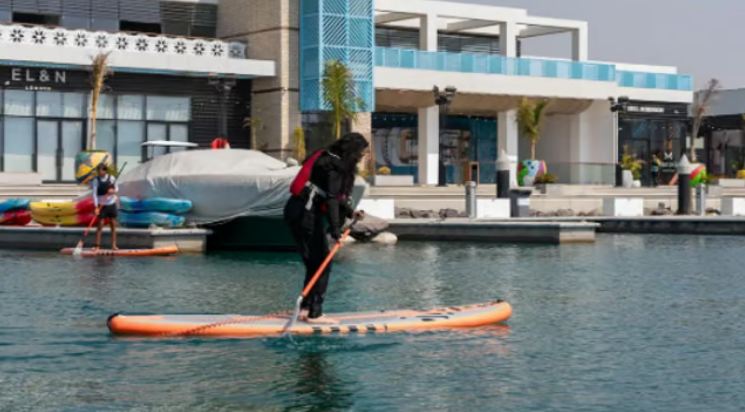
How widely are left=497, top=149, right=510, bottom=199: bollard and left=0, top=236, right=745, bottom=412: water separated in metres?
17.8

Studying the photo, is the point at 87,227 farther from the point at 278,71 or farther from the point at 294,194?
the point at 278,71

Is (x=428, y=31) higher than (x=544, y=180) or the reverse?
higher

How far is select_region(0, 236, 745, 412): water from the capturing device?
10.4 meters

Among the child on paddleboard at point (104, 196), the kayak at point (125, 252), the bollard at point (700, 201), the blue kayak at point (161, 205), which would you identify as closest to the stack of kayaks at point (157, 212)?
the blue kayak at point (161, 205)

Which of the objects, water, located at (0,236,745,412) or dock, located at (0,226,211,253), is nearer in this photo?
water, located at (0,236,745,412)

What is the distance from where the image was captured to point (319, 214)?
13445 millimetres

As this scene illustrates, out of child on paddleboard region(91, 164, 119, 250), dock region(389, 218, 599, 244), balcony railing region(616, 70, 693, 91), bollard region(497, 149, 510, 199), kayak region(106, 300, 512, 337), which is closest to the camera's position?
kayak region(106, 300, 512, 337)

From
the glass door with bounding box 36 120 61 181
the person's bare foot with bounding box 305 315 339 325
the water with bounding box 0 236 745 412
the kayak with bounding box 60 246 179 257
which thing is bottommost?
the water with bounding box 0 236 745 412

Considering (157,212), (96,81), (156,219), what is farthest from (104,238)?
(96,81)

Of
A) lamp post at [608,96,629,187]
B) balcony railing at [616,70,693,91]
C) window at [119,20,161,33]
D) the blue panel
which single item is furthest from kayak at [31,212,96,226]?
balcony railing at [616,70,693,91]

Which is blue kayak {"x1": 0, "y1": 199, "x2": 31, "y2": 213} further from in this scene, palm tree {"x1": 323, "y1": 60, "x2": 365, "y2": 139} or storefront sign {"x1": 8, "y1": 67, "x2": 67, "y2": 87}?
palm tree {"x1": 323, "y1": 60, "x2": 365, "y2": 139}

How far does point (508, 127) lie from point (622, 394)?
161ft

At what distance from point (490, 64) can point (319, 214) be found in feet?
139

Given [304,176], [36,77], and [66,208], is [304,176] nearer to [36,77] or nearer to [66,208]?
[66,208]
